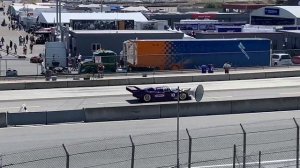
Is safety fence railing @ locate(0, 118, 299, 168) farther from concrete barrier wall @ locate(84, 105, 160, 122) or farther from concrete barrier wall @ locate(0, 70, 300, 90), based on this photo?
concrete barrier wall @ locate(0, 70, 300, 90)

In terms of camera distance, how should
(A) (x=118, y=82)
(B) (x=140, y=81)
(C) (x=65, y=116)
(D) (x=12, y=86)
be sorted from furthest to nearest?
(B) (x=140, y=81), (A) (x=118, y=82), (D) (x=12, y=86), (C) (x=65, y=116)

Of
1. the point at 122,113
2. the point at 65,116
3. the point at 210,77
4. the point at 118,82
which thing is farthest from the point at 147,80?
the point at 65,116

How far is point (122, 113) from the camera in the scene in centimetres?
2727

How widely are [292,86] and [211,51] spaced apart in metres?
8.68

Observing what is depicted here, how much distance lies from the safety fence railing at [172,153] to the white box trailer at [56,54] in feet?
82.5

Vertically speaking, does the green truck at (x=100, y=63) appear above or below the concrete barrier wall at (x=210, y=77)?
above

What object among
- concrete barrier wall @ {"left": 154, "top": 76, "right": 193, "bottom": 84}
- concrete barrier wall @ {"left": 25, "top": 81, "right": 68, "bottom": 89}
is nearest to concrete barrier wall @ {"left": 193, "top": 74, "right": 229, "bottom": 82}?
concrete barrier wall @ {"left": 154, "top": 76, "right": 193, "bottom": 84}

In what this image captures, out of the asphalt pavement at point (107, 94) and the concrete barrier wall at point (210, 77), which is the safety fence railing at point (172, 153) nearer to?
the asphalt pavement at point (107, 94)

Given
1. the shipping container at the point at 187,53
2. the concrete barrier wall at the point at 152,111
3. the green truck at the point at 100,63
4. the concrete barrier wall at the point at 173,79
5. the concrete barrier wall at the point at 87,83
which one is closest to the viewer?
the concrete barrier wall at the point at 152,111

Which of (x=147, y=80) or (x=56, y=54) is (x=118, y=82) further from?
(x=56, y=54)

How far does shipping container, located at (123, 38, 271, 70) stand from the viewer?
4519cm

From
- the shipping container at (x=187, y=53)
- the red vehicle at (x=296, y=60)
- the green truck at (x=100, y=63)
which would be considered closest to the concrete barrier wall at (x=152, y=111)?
the green truck at (x=100, y=63)

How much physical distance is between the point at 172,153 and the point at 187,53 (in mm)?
27039

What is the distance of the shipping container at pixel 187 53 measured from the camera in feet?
148
